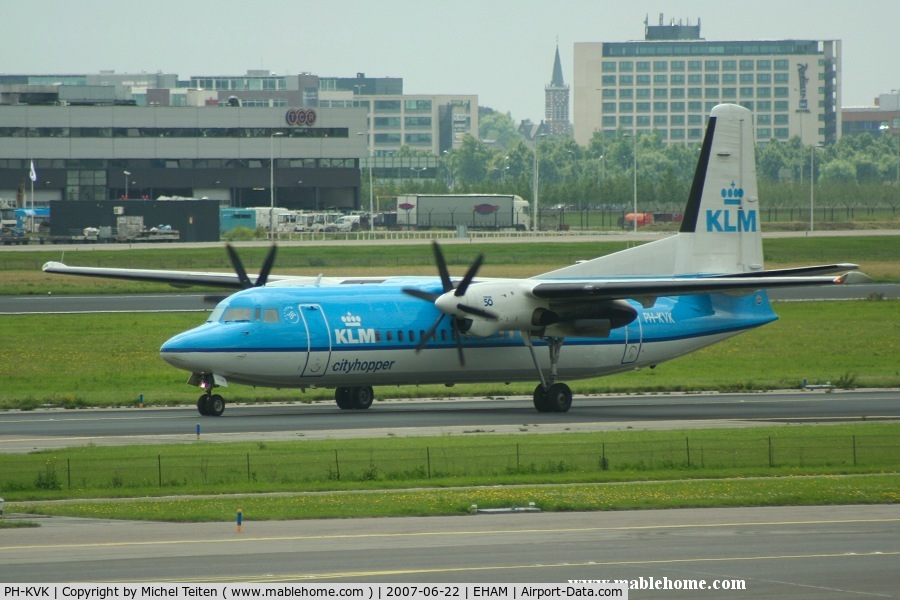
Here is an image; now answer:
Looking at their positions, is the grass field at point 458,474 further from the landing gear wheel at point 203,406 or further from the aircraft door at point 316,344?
the landing gear wheel at point 203,406

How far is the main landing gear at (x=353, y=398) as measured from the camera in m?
35.5

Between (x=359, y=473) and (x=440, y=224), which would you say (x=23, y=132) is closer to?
(x=440, y=224)

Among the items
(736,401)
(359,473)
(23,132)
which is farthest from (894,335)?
(23,132)

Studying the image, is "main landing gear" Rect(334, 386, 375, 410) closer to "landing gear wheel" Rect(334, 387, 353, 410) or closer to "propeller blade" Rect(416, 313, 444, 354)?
"landing gear wheel" Rect(334, 387, 353, 410)

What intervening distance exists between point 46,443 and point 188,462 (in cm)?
501

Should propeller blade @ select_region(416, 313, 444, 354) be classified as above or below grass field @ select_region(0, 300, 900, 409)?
above

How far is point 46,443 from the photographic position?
28125 mm

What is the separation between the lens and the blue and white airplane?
107ft

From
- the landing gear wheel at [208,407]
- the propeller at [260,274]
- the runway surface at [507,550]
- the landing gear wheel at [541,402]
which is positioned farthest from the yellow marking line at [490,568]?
the propeller at [260,274]

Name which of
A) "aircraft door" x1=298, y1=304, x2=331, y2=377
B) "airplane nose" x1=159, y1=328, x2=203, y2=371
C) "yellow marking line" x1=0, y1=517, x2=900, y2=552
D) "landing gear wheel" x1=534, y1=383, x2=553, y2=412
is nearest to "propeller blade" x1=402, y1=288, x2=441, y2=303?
"aircraft door" x1=298, y1=304, x2=331, y2=377

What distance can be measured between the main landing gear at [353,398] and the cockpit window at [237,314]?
426cm

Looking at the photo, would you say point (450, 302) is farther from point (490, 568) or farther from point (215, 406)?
point (490, 568)

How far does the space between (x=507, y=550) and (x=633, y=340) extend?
68.1 ft

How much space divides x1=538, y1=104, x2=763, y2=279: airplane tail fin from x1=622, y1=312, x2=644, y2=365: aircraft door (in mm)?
1900
